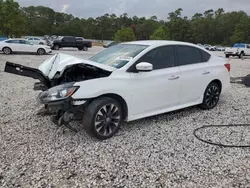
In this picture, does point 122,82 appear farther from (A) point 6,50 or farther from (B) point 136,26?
(B) point 136,26

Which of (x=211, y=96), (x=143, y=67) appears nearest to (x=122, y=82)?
(x=143, y=67)

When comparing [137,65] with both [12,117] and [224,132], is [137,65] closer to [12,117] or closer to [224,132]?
[224,132]

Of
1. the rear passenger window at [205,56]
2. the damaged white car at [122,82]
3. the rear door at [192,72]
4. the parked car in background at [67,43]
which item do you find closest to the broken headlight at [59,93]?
the damaged white car at [122,82]

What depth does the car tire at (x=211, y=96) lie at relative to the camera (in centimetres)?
542

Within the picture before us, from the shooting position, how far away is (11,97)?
6.40 meters

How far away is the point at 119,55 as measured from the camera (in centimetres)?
452

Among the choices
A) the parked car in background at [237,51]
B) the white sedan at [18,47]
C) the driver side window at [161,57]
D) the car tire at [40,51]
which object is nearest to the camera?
the driver side window at [161,57]

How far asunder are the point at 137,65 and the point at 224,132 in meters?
1.94

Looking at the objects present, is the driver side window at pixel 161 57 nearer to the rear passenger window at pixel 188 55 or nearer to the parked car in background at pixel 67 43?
the rear passenger window at pixel 188 55

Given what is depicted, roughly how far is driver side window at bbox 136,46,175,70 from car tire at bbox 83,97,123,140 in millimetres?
941

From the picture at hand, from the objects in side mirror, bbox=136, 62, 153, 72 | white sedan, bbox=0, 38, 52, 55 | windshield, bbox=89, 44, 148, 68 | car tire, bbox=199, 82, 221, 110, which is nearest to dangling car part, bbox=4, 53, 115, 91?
windshield, bbox=89, 44, 148, 68

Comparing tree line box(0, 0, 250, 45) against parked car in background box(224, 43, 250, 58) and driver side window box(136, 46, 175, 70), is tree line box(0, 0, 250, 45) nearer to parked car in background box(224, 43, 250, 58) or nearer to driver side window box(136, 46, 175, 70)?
parked car in background box(224, 43, 250, 58)

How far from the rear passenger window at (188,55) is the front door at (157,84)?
0.20 metres

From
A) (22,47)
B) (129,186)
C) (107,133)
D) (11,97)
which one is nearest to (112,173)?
(129,186)
